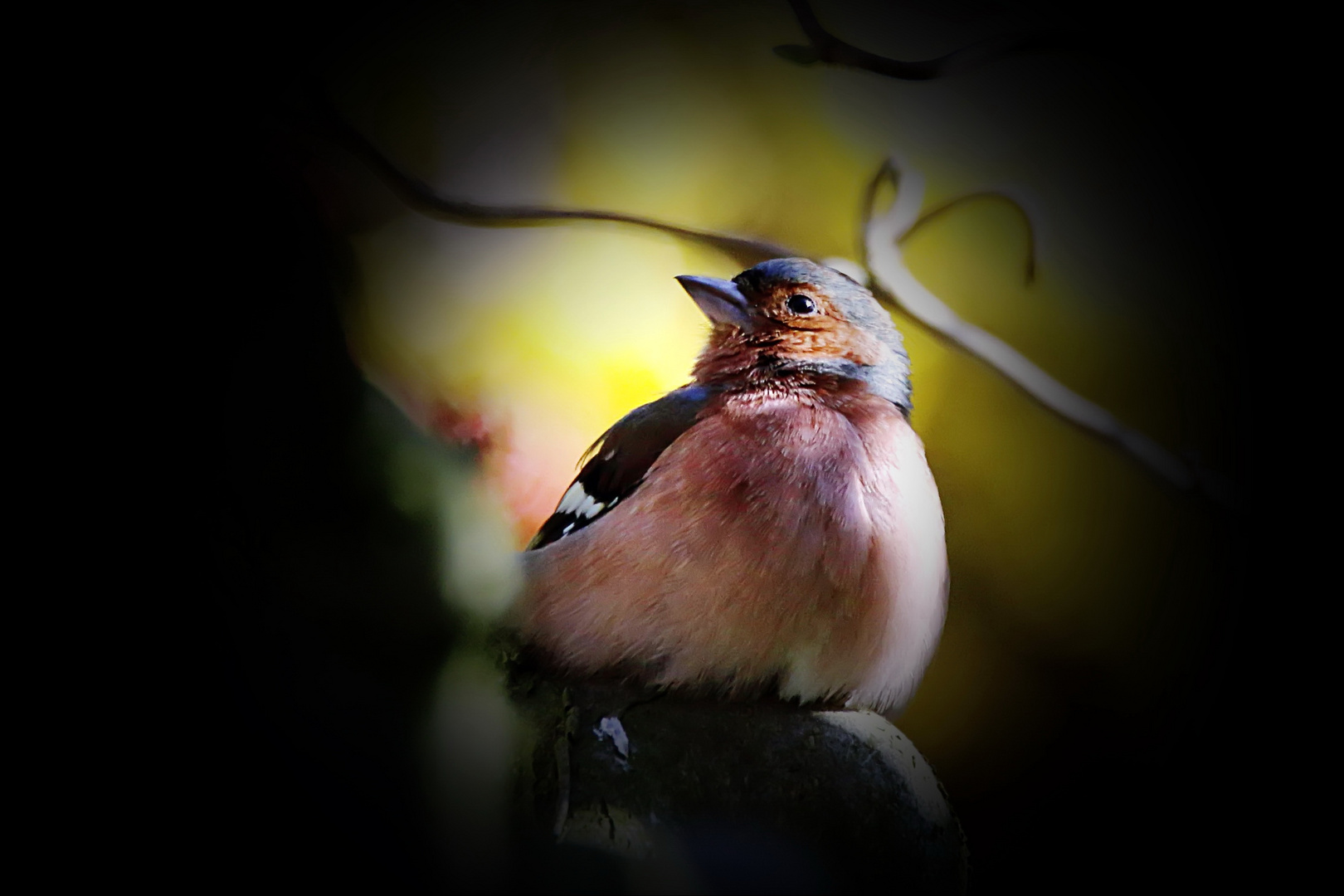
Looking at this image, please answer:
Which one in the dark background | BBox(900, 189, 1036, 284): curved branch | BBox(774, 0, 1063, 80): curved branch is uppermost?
BBox(774, 0, 1063, 80): curved branch

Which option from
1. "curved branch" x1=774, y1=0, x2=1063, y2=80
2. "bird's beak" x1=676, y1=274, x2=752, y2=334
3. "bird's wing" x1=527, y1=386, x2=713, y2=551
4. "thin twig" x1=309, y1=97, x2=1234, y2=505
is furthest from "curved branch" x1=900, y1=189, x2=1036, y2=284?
"bird's wing" x1=527, y1=386, x2=713, y2=551

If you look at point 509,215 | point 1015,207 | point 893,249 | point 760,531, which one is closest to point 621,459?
point 760,531

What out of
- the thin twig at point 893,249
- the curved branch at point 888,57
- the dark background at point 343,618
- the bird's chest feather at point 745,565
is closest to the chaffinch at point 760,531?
the bird's chest feather at point 745,565

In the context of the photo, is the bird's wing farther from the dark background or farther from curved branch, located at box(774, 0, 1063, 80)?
curved branch, located at box(774, 0, 1063, 80)

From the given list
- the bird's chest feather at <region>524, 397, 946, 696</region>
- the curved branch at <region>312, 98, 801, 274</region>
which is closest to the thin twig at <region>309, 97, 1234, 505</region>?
the curved branch at <region>312, 98, 801, 274</region>

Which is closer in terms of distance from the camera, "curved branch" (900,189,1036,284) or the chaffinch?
the chaffinch

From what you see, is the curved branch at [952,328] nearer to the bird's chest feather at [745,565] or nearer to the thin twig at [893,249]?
the thin twig at [893,249]

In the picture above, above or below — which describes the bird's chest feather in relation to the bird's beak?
below
